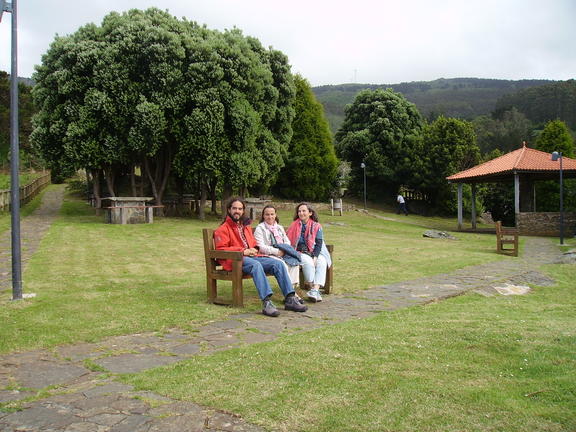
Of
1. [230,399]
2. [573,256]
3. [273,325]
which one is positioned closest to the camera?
[230,399]

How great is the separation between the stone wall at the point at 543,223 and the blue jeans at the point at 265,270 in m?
23.0

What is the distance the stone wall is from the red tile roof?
7.26 feet

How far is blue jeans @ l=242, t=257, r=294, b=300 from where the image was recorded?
6582 millimetres

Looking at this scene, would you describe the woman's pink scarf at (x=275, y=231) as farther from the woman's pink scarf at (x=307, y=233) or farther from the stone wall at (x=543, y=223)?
the stone wall at (x=543, y=223)

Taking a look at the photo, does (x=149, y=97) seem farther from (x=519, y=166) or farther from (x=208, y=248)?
(x=519, y=166)

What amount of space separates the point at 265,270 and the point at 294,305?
630mm

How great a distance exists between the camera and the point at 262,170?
25266 mm

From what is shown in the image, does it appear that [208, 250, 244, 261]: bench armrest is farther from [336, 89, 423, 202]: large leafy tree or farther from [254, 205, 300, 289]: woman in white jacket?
[336, 89, 423, 202]: large leafy tree

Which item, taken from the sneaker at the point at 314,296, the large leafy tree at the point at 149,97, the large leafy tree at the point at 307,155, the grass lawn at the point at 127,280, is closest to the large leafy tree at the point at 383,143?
the large leafy tree at the point at 307,155

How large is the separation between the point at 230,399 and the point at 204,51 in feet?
67.7

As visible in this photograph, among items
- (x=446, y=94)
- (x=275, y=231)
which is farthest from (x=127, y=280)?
(x=446, y=94)

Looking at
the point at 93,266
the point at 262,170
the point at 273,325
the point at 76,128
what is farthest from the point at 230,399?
the point at 262,170

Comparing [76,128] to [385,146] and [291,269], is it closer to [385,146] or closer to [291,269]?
[291,269]

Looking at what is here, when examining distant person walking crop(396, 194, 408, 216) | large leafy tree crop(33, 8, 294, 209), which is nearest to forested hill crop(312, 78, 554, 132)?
distant person walking crop(396, 194, 408, 216)
